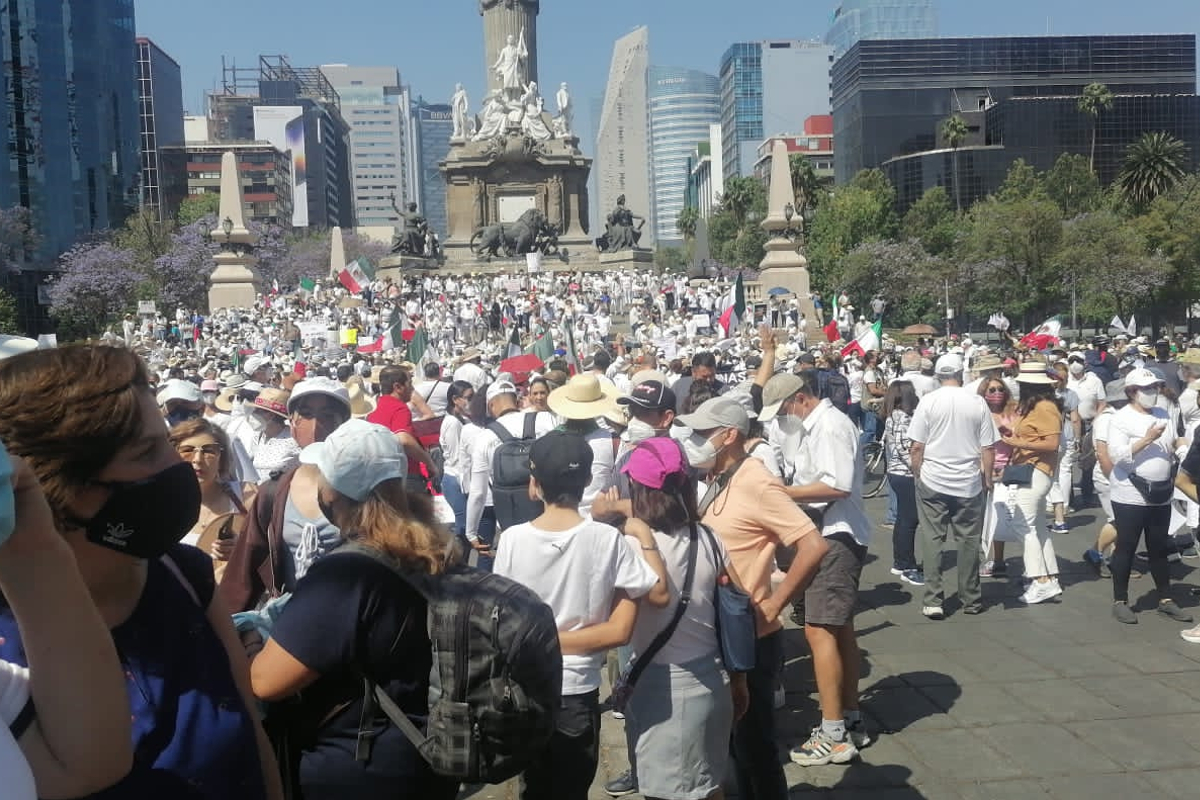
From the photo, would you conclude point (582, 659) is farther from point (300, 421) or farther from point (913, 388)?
point (913, 388)

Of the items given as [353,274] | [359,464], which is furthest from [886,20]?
[359,464]

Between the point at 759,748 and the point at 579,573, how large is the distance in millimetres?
1128

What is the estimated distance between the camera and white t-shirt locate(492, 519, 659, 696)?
12.5ft

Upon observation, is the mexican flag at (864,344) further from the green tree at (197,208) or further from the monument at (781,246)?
the green tree at (197,208)

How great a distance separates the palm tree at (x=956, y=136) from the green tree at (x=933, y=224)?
13.2 feet

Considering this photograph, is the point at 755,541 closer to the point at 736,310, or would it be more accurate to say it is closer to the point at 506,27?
the point at 736,310

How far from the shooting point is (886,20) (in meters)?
187

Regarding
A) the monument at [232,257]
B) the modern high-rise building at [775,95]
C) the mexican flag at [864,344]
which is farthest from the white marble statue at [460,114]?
the modern high-rise building at [775,95]

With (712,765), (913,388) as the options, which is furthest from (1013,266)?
(712,765)

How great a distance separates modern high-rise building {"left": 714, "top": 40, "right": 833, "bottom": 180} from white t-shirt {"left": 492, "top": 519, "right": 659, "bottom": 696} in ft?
561

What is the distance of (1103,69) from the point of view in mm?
99750

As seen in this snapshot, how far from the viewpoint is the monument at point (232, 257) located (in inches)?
1702

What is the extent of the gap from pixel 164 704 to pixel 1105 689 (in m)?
5.59

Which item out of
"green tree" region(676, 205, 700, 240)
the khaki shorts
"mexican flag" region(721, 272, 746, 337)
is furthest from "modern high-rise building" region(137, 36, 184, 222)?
the khaki shorts
